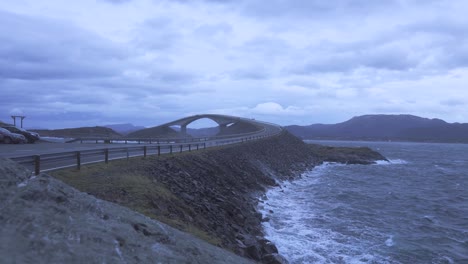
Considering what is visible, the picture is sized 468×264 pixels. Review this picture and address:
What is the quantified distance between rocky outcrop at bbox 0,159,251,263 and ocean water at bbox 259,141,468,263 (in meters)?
7.86

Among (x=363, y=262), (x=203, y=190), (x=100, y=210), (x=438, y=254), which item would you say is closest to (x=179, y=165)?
(x=203, y=190)

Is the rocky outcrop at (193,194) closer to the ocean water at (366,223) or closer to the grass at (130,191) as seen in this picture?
the grass at (130,191)

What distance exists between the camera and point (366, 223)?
65.4 ft

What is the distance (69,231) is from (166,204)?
22.9 feet

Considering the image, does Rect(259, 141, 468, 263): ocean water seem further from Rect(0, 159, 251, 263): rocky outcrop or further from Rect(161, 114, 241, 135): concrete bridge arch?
Rect(161, 114, 241, 135): concrete bridge arch

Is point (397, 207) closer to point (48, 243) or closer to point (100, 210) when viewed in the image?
point (100, 210)

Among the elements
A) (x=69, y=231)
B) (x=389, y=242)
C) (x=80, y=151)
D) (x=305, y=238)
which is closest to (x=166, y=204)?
(x=80, y=151)

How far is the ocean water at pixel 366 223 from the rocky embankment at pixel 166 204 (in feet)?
5.17

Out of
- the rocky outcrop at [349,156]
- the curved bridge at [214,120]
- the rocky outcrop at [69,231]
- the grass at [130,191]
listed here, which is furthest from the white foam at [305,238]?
the curved bridge at [214,120]

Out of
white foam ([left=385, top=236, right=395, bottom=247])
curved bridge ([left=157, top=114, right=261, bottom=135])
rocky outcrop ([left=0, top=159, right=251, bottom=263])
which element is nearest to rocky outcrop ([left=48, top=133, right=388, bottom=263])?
rocky outcrop ([left=0, top=159, right=251, bottom=263])

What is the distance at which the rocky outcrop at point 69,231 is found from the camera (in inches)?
214

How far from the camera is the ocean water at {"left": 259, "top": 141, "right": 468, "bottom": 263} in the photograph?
15164mm

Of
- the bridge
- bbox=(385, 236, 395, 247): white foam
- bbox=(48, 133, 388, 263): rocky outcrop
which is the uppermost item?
the bridge

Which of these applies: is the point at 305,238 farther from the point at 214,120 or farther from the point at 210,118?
the point at 210,118
